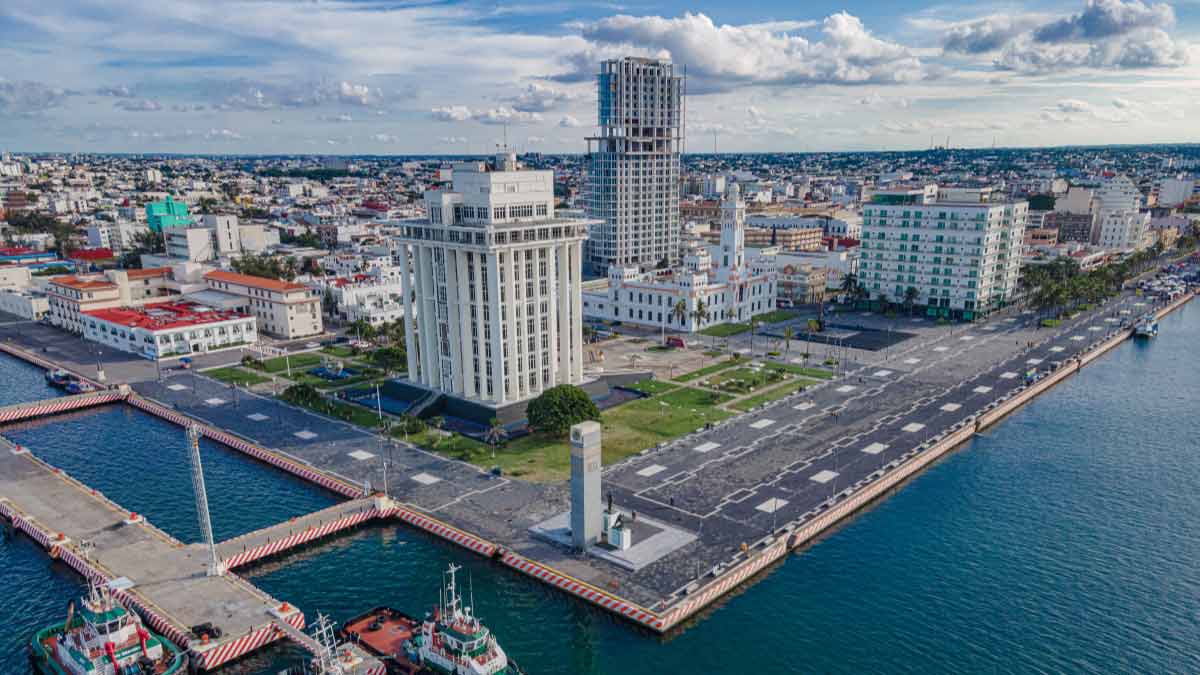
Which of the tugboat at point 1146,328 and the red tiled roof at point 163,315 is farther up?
the red tiled roof at point 163,315

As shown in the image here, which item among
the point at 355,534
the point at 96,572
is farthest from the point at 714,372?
the point at 96,572

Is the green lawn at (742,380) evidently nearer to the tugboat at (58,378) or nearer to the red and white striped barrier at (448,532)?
the red and white striped barrier at (448,532)

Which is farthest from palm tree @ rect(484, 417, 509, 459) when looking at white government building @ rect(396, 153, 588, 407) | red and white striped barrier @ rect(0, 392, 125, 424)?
red and white striped barrier @ rect(0, 392, 125, 424)

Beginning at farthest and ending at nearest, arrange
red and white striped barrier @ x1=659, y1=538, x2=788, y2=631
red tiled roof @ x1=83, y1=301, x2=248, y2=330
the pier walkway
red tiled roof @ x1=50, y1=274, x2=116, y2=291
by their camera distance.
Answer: red tiled roof @ x1=50, y1=274, x2=116, y2=291
red tiled roof @ x1=83, y1=301, x2=248, y2=330
red and white striped barrier @ x1=659, y1=538, x2=788, y2=631
the pier walkway

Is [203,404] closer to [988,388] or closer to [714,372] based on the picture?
[714,372]

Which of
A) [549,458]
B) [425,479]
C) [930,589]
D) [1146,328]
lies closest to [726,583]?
[930,589]

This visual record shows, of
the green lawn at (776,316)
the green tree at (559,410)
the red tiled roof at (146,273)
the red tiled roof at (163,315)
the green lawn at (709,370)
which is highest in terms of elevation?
the red tiled roof at (146,273)

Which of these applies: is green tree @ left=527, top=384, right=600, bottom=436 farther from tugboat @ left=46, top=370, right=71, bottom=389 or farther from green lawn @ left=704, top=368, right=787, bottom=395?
tugboat @ left=46, top=370, right=71, bottom=389

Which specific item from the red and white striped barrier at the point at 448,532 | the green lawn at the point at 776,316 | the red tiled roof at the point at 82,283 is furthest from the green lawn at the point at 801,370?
the red tiled roof at the point at 82,283
